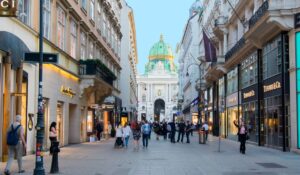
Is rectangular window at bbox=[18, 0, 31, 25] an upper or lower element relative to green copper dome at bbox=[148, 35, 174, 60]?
lower

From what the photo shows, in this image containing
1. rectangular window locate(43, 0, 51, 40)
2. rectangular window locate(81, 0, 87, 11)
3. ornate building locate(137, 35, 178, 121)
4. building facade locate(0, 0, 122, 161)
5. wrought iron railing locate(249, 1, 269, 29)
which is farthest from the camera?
ornate building locate(137, 35, 178, 121)

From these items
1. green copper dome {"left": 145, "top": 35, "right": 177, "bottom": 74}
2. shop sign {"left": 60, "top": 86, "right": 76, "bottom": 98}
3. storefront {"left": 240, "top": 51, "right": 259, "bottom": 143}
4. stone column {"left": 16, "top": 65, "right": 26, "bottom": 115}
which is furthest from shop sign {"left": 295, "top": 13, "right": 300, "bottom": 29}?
green copper dome {"left": 145, "top": 35, "right": 177, "bottom": 74}

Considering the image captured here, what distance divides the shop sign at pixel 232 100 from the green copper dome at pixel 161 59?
136 m

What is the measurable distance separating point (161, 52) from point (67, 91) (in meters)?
156

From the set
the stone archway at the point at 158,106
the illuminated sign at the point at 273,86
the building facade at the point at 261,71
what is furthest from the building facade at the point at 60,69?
the stone archway at the point at 158,106

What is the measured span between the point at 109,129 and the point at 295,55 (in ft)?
86.1

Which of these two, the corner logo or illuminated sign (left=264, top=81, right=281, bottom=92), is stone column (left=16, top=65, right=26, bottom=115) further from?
illuminated sign (left=264, top=81, right=281, bottom=92)

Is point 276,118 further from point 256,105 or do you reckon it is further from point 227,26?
point 227,26

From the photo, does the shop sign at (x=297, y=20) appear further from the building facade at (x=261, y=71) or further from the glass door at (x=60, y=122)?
the glass door at (x=60, y=122)

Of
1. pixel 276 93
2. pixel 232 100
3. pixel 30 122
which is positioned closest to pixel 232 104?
pixel 232 100

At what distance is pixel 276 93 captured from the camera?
1072 inches

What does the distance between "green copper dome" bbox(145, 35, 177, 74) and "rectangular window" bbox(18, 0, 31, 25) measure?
15835 cm

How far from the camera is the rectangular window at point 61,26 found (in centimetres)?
2789

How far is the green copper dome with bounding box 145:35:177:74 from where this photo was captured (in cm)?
18250
